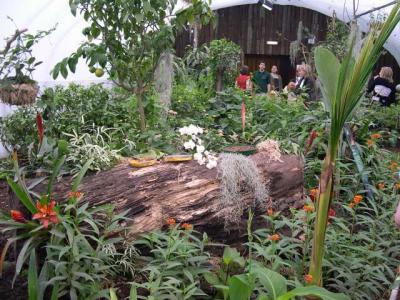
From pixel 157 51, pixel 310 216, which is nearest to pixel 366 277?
pixel 310 216

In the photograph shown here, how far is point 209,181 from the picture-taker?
9.67 feet

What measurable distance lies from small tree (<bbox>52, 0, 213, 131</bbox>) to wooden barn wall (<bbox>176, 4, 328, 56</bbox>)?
26.9 feet

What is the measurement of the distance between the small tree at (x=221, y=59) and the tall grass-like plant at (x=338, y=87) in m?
4.29

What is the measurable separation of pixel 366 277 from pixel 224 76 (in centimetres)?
440

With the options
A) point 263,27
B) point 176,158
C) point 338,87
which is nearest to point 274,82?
point 263,27

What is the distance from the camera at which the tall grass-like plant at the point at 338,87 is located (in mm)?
1659

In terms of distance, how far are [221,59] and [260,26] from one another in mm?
6236

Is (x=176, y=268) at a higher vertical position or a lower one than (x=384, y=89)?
lower

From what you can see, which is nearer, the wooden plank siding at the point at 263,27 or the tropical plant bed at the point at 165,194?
the tropical plant bed at the point at 165,194

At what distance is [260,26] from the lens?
1188 centimetres

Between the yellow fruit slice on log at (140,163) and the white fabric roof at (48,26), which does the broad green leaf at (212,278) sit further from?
the white fabric roof at (48,26)

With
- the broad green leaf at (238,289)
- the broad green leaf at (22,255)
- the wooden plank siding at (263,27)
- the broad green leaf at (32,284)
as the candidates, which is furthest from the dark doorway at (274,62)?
the broad green leaf at (238,289)

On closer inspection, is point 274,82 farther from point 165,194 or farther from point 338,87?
point 338,87

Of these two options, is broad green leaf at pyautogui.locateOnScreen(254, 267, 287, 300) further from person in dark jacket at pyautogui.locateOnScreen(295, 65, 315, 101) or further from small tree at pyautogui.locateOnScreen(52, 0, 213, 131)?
person in dark jacket at pyautogui.locateOnScreen(295, 65, 315, 101)
